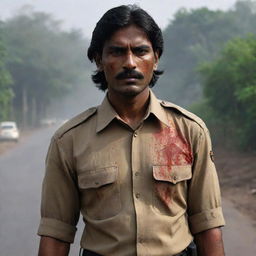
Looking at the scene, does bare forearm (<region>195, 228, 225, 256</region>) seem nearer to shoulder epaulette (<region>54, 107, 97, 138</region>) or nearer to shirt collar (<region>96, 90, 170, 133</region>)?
shirt collar (<region>96, 90, 170, 133</region>)

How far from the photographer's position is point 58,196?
2.27 metres

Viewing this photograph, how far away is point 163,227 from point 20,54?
161 ft

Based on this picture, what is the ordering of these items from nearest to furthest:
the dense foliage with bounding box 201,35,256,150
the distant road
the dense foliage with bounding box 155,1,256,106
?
the distant road < the dense foliage with bounding box 201,35,256,150 < the dense foliage with bounding box 155,1,256,106

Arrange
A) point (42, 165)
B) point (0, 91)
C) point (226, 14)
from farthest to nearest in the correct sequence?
point (226, 14) < point (0, 91) < point (42, 165)

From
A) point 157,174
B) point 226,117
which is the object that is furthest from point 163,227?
point 226,117

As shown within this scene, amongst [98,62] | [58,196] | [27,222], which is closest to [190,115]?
[98,62]

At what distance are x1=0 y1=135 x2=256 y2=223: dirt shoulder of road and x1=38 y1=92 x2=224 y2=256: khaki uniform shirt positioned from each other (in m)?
6.66

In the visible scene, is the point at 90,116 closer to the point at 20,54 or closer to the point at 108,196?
the point at 108,196

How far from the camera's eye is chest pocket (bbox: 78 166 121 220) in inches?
85.2

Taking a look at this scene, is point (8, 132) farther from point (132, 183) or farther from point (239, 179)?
point (132, 183)

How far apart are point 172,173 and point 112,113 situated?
0.33 m

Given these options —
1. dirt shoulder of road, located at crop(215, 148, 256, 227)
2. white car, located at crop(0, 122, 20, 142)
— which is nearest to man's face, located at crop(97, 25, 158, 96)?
dirt shoulder of road, located at crop(215, 148, 256, 227)

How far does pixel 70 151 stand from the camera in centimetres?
225

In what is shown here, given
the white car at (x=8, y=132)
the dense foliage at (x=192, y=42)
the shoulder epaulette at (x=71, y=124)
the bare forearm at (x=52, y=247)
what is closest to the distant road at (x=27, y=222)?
the bare forearm at (x=52, y=247)
